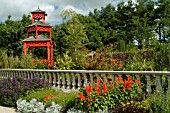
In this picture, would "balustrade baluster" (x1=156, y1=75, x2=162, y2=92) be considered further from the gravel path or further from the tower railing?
the gravel path

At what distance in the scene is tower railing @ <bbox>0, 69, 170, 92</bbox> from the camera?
6.72m

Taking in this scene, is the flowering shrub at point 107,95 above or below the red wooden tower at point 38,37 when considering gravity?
below

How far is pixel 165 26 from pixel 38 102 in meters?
37.9

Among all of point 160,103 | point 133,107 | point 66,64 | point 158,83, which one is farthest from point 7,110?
point 160,103

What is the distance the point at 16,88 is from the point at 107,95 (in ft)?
14.3

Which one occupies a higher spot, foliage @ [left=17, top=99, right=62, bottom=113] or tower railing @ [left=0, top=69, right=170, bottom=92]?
tower railing @ [left=0, top=69, right=170, bottom=92]

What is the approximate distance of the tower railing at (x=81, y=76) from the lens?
22.1 feet

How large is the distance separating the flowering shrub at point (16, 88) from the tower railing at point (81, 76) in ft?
1.61

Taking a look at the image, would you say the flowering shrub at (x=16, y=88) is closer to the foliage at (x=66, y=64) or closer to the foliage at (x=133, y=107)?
the foliage at (x=66, y=64)

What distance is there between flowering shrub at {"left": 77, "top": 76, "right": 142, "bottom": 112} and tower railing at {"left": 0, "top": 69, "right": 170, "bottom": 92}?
1.59 ft


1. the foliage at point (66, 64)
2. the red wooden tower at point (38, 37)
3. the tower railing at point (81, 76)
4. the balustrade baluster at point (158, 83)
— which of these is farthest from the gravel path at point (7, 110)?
the red wooden tower at point (38, 37)

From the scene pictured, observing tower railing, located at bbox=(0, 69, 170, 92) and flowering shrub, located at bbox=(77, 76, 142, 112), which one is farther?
tower railing, located at bbox=(0, 69, 170, 92)

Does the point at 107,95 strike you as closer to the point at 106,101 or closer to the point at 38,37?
the point at 106,101

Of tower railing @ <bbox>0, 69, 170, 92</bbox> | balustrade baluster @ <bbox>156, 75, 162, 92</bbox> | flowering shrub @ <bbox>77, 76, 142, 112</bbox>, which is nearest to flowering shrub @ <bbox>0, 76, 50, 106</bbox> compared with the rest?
tower railing @ <bbox>0, 69, 170, 92</bbox>
